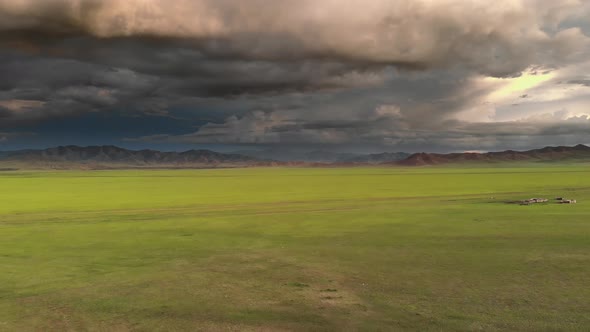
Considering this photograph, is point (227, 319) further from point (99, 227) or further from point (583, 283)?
point (99, 227)

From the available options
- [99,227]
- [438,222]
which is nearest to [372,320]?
[438,222]

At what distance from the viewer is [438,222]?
30312mm

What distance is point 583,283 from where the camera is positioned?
1465 centimetres

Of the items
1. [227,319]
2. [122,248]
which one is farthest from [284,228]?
[227,319]

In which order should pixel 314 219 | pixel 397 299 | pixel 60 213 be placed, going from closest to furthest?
1. pixel 397 299
2. pixel 314 219
3. pixel 60 213

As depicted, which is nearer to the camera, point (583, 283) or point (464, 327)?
point (464, 327)

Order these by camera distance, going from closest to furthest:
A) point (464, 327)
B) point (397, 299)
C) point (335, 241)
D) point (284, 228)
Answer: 1. point (464, 327)
2. point (397, 299)
3. point (335, 241)
4. point (284, 228)

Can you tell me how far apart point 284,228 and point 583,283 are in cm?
1723

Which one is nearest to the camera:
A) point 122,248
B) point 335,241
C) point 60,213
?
point 122,248

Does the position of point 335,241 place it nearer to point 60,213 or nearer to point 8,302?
point 8,302

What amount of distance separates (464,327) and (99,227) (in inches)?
1004

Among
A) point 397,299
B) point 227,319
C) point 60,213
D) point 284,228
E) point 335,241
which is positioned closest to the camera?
point 227,319

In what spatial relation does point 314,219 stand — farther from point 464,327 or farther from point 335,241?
point 464,327

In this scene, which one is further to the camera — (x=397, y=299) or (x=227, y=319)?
(x=397, y=299)
